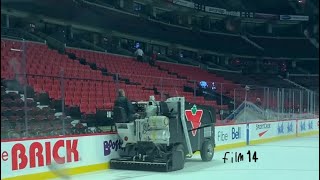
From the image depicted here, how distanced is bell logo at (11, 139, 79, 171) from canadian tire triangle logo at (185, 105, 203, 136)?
1907 mm

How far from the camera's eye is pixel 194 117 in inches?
278

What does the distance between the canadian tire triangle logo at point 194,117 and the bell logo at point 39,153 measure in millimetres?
1907

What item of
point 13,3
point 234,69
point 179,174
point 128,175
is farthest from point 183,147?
point 234,69

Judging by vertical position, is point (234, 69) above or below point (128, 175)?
above

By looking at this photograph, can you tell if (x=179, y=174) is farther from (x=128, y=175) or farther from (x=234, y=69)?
(x=234, y=69)

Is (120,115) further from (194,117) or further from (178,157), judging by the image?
(194,117)

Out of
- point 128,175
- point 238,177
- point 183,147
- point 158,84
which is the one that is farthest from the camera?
point 158,84

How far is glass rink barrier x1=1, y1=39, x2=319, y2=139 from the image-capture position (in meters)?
3.31

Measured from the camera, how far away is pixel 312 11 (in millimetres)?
1116

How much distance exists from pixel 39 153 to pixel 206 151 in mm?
3227

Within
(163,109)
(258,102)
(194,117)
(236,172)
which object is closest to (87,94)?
(163,109)

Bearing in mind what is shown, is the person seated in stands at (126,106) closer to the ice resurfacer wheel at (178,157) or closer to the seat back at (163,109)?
the seat back at (163,109)

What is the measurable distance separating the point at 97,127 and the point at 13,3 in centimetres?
589

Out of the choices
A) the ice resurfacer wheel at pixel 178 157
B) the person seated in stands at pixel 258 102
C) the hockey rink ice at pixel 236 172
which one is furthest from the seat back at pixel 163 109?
A: the person seated in stands at pixel 258 102
